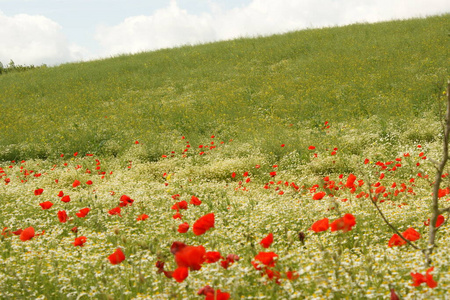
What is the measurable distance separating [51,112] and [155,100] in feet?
17.2

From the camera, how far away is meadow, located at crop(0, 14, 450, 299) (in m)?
2.84

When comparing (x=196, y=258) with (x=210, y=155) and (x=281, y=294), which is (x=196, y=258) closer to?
(x=281, y=294)

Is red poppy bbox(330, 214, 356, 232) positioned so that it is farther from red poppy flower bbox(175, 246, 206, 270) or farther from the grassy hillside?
the grassy hillside

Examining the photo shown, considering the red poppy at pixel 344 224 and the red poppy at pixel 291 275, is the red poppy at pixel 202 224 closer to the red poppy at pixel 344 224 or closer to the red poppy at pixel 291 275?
the red poppy at pixel 291 275

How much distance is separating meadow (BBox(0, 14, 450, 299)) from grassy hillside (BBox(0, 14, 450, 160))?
10 centimetres

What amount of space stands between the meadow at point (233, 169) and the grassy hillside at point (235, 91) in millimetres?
102

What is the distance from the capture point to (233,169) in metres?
9.16

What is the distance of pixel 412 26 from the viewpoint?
22.5 metres

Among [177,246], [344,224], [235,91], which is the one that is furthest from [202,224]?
[235,91]

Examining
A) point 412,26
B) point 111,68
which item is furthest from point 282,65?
point 111,68

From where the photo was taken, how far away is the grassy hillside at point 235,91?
13492mm

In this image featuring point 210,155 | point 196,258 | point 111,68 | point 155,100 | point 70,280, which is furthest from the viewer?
point 111,68

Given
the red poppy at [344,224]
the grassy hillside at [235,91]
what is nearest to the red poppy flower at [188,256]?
the red poppy at [344,224]

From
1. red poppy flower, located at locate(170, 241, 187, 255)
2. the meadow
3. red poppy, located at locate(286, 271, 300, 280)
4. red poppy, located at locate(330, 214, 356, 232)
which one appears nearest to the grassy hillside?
the meadow
